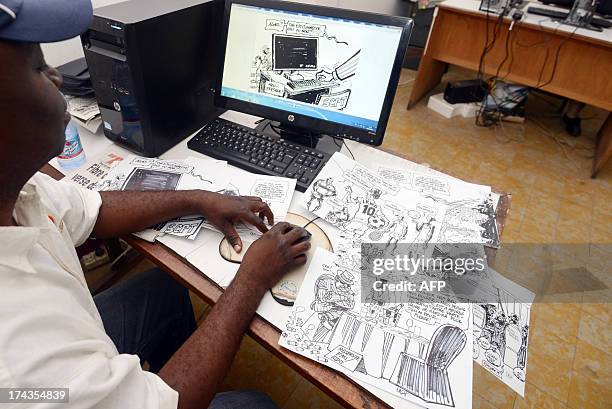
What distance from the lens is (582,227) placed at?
2.01 m

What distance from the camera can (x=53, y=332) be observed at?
43 cm

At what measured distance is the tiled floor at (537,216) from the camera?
130 centimetres

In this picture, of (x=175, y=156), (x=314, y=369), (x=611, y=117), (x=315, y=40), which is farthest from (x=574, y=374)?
(x=611, y=117)

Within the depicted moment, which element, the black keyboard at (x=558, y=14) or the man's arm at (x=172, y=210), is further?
the black keyboard at (x=558, y=14)

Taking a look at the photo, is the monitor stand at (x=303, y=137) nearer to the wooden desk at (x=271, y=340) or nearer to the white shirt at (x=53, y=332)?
the wooden desk at (x=271, y=340)

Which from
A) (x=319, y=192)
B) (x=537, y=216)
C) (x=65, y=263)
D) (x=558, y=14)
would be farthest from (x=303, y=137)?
(x=558, y=14)

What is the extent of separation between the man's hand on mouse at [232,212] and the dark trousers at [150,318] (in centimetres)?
33

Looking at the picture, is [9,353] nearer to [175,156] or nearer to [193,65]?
[175,156]

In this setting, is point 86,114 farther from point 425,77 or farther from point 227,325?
point 425,77

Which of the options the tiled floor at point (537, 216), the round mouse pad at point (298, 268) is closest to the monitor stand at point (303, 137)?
the tiled floor at point (537, 216)

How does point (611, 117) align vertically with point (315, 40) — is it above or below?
below

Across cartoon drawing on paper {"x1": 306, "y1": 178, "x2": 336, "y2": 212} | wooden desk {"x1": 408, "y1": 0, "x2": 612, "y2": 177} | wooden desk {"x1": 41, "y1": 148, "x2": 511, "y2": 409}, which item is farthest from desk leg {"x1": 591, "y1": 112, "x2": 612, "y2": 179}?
cartoon drawing on paper {"x1": 306, "y1": 178, "x2": 336, "y2": 212}

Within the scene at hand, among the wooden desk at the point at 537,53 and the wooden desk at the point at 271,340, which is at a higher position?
the wooden desk at the point at 537,53

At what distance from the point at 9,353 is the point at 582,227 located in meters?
2.48
